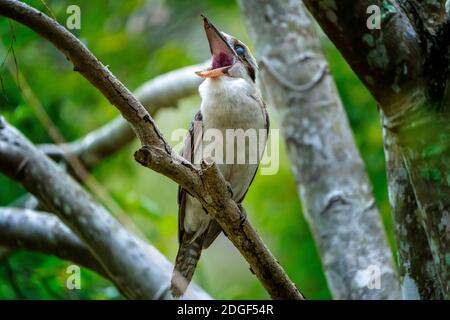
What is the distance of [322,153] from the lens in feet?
16.4

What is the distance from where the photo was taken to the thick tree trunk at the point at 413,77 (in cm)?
295

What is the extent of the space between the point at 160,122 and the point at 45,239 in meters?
2.75

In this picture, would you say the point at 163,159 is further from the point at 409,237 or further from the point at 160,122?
the point at 160,122

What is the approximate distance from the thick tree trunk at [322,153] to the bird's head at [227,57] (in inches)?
43.5

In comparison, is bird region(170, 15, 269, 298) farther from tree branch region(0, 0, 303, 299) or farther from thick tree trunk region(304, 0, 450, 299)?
thick tree trunk region(304, 0, 450, 299)

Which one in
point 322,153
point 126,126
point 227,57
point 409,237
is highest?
point 126,126

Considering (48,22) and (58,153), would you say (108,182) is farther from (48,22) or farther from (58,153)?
(48,22)

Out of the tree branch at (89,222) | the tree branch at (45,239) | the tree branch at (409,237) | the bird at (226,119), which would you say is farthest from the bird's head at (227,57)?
the tree branch at (45,239)

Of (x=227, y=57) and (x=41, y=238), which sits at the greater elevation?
(x=227, y=57)

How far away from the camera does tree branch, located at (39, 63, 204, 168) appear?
5.64 metres

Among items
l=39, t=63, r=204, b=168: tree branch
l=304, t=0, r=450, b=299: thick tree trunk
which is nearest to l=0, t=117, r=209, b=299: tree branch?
l=39, t=63, r=204, b=168: tree branch

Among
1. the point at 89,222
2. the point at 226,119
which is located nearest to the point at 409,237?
the point at 226,119

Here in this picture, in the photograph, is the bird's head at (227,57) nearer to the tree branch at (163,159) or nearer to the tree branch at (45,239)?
the tree branch at (163,159)
